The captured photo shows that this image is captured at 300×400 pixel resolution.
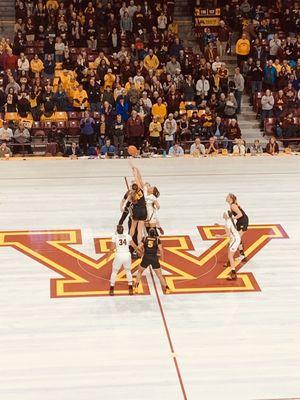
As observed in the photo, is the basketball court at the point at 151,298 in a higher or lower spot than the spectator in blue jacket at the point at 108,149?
lower

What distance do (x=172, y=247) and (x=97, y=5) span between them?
1618 cm

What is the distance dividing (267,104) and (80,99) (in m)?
6.43

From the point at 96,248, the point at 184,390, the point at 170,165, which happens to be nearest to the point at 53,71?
the point at 170,165

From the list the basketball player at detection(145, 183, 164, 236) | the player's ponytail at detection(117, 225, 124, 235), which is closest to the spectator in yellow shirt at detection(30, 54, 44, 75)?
the basketball player at detection(145, 183, 164, 236)

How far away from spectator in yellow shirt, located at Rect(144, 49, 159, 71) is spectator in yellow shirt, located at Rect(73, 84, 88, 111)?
2923mm

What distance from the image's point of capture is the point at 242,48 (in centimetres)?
3319

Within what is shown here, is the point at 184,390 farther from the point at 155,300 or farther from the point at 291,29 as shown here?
the point at 291,29

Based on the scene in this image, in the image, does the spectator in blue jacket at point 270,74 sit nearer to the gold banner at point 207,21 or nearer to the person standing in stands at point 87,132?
the gold banner at point 207,21

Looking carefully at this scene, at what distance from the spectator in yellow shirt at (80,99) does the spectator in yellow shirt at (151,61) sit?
2923 millimetres

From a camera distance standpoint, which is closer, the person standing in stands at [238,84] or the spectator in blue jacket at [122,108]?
the spectator in blue jacket at [122,108]

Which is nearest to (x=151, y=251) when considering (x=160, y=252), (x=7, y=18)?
(x=160, y=252)

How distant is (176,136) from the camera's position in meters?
29.4

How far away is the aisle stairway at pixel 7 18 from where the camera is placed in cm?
3481

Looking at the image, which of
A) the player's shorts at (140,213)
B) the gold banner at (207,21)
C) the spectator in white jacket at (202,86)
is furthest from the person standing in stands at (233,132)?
the player's shorts at (140,213)
